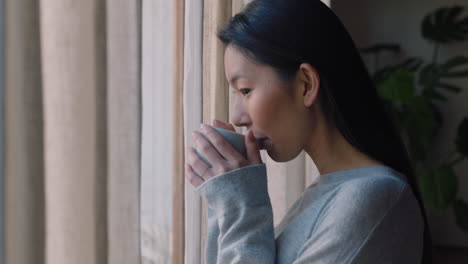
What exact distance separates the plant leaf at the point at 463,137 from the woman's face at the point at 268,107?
3751 millimetres

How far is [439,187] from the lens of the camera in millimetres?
3867

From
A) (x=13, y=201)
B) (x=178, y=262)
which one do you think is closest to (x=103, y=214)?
(x=13, y=201)

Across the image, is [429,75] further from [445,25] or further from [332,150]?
[332,150]

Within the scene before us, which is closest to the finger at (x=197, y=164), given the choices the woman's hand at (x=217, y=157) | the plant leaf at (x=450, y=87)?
the woman's hand at (x=217, y=157)

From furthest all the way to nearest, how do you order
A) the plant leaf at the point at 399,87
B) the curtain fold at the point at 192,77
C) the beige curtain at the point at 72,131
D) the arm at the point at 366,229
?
the plant leaf at the point at 399,87, the curtain fold at the point at 192,77, the beige curtain at the point at 72,131, the arm at the point at 366,229

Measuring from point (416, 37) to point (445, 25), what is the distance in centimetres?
31

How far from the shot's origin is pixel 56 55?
0.83 metres

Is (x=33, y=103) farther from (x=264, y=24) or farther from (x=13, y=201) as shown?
(x=264, y=24)

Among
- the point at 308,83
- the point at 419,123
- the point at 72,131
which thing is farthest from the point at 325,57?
the point at 419,123

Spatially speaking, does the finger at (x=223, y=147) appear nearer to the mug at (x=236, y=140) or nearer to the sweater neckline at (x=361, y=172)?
the mug at (x=236, y=140)

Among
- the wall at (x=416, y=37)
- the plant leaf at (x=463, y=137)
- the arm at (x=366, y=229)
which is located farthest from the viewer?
the wall at (x=416, y=37)

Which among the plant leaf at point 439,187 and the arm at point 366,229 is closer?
the arm at point 366,229

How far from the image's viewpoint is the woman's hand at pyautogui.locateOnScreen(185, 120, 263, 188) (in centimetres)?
77

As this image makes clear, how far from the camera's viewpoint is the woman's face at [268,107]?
2.52ft
